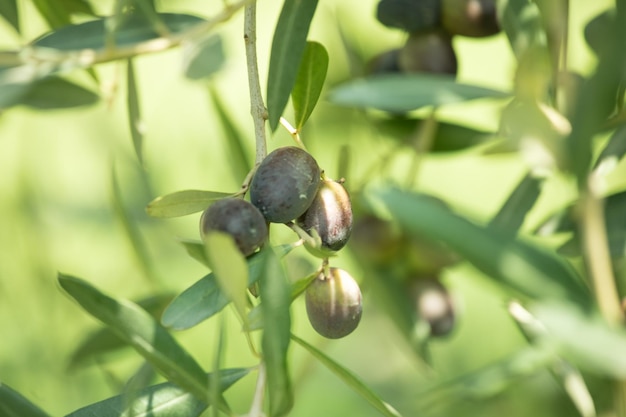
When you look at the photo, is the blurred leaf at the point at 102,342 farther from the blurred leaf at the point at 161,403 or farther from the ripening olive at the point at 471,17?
the ripening olive at the point at 471,17

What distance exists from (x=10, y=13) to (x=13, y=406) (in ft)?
1.09

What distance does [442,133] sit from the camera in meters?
0.94

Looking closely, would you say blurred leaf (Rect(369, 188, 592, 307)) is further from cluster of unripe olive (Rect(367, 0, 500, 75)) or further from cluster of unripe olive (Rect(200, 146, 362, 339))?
cluster of unripe olive (Rect(367, 0, 500, 75))

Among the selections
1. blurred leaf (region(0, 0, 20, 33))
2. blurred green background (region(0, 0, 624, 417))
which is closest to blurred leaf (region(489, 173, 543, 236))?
blurred green background (region(0, 0, 624, 417))

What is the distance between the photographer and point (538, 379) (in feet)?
4.00

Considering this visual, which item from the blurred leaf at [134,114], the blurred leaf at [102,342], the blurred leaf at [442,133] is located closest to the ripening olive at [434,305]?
the blurred leaf at [442,133]

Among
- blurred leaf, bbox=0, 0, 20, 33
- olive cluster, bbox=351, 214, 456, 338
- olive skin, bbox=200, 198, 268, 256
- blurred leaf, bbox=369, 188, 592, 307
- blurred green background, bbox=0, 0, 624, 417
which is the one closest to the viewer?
blurred leaf, bbox=369, 188, 592, 307

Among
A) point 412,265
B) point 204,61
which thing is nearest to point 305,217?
point 204,61

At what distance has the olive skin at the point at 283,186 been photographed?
1.82ft

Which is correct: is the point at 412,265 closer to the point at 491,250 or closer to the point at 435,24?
the point at 435,24

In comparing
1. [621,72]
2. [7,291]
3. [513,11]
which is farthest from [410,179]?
[7,291]

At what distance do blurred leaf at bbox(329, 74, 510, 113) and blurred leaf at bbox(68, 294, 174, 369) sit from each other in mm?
440

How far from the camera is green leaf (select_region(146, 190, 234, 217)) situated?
61cm

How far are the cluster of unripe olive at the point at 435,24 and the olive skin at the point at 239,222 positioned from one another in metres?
0.34
